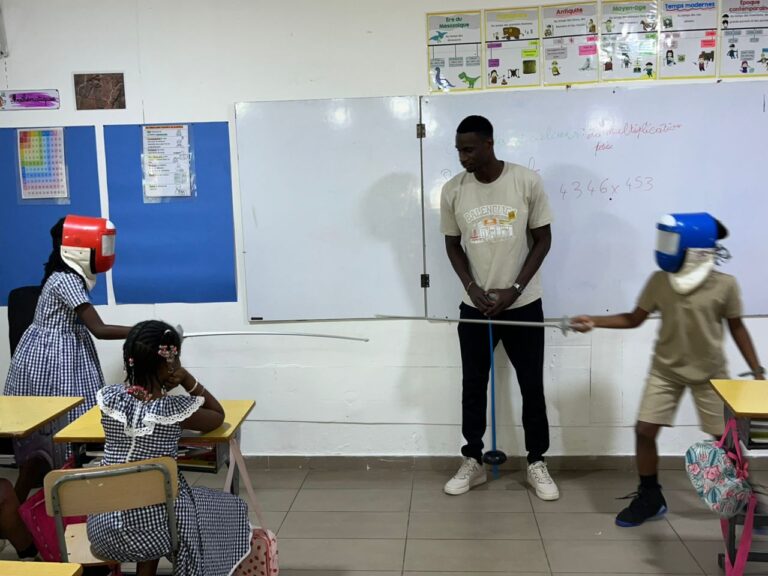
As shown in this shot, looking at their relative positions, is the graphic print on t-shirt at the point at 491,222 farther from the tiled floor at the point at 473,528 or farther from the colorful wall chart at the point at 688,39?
the tiled floor at the point at 473,528

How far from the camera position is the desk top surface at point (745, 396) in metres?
2.13

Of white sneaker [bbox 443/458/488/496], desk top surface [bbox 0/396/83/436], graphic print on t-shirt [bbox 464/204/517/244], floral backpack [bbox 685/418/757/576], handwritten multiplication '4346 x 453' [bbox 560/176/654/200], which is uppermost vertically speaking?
handwritten multiplication '4346 x 453' [bbox 560/176/654/200]

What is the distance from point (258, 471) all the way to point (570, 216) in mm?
2296

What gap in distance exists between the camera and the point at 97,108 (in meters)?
3.66

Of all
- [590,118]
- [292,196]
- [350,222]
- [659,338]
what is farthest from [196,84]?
[659,338]

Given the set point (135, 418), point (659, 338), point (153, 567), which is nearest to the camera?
point (135, 418)

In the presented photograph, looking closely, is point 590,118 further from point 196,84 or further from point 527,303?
point 196,84

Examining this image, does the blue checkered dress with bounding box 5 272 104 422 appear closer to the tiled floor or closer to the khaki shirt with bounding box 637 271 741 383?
the tiled floor

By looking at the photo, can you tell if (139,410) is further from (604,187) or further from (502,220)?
(604,187)

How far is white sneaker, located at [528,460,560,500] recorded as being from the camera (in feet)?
10.8

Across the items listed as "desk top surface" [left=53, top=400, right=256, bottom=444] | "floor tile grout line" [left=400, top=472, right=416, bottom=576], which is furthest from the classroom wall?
"desk top surface" [left=53, top=400, right=256, bottom=444]

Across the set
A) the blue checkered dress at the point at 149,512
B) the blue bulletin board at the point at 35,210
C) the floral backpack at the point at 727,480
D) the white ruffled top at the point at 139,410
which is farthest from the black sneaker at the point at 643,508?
the blue bulletin board at the point at 35,210

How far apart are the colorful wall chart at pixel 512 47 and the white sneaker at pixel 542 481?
202cm

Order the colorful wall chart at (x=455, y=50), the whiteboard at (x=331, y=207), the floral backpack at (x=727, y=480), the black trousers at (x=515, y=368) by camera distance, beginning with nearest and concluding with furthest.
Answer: the floral backpack at (x=727, y=480) < the black trousers at (x=515, y=368) < the colorful wall chart at (x=455, y=50) < the whiteboard at (x=331, y=207)
